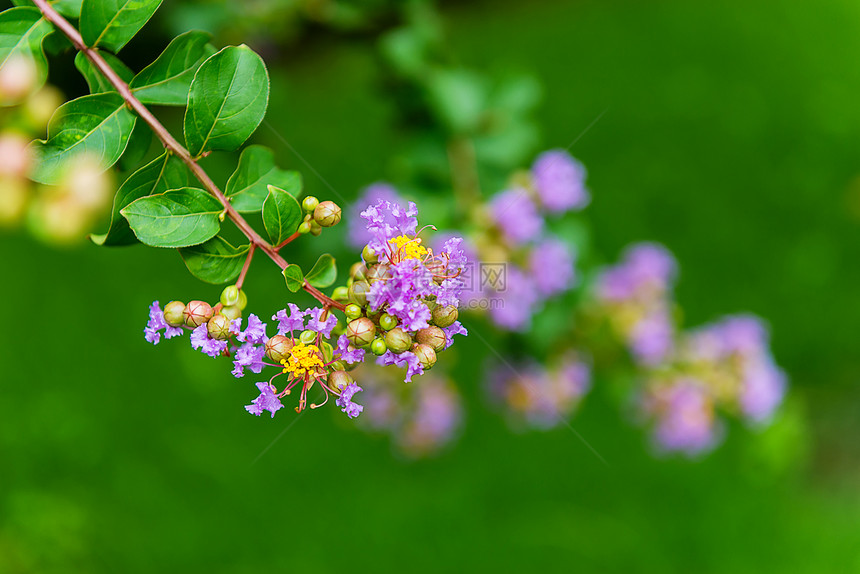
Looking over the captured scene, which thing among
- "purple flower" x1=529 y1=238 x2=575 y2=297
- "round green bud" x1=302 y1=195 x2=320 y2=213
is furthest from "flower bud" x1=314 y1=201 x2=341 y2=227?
"purple flower" x1=529 y1=238 x2=575 y2=297

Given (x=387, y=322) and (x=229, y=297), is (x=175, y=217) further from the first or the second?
(x=387, y=322)

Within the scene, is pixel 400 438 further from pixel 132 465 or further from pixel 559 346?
pixel 132 465

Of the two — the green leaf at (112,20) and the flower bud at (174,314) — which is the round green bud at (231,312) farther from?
the green leaf at (112,20)

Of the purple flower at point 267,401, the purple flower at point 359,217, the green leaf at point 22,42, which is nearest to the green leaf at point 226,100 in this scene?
the green leaf at point 22,42

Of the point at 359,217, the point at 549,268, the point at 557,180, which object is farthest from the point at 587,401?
the point at 359,217

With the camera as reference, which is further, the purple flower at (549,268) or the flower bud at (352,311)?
the purple flower at (549,268)

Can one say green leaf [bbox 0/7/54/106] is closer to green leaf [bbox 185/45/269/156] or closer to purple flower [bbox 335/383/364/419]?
green leaf [bbox 185/45/269/156]
